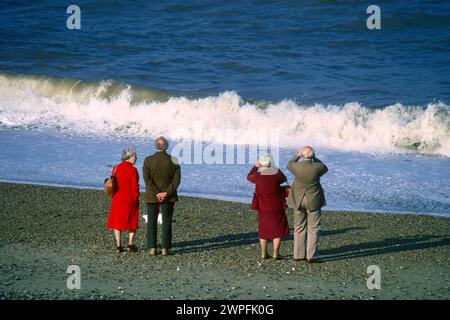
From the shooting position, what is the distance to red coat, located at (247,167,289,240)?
470 inches

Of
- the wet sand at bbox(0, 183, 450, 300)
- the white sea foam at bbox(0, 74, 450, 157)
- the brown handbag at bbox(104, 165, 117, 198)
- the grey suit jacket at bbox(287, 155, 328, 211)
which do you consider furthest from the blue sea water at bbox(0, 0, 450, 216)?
the brown handbag at bbox(104, 165, 117, 198)

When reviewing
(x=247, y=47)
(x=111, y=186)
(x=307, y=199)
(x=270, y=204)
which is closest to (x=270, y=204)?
(x=270, y=204)

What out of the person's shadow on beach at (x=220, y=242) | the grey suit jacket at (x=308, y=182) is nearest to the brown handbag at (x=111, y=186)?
the person's shadow on beach at (x=220, y=242)

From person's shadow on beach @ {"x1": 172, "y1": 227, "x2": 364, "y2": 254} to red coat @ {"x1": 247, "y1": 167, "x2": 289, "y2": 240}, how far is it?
2.78ft

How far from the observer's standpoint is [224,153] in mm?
20297

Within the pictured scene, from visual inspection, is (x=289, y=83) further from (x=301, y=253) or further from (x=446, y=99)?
(x=301, y=253)

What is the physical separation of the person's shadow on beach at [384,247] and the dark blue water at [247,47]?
1252 cm

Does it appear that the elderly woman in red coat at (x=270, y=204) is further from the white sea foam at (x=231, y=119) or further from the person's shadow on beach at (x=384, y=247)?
the white sea foam at (x=231, y=119)

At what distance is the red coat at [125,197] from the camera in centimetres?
1220

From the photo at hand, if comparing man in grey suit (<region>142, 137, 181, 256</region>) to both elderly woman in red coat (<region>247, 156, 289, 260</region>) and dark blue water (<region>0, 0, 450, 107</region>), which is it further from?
dark blue water (<region>0, 0, 450, 107</region>)

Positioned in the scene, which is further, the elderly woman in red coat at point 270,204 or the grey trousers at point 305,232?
the elderly woman in red coat at point 270,204

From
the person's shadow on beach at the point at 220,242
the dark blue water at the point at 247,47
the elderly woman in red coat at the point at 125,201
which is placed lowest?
the person's shadow on beach at the point at 220,242

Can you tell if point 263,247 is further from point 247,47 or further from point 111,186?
point 247,47
